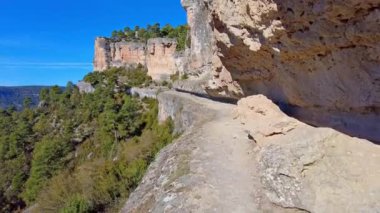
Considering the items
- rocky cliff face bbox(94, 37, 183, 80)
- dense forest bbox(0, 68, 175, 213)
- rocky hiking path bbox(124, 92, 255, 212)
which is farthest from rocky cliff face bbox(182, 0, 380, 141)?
rocky cliff face bbox(94, 37, 183, 80)

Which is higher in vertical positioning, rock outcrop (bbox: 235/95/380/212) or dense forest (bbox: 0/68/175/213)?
rock outcrop (bbox: 235/95/380/212)

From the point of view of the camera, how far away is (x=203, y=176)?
854 cm

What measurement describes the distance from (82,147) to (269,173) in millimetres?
34513

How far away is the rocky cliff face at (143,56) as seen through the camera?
5153 cm

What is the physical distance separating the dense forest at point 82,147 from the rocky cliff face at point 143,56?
5.84ft

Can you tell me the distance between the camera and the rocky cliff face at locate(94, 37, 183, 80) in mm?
51531

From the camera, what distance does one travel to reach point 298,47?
6371mm

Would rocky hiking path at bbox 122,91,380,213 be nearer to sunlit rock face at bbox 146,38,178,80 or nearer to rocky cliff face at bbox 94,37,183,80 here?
rocky cliff face at bbox 94,37,183,80

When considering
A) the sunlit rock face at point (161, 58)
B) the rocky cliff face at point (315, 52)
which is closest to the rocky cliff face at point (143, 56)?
the sunlit rock face at point (161, 58)

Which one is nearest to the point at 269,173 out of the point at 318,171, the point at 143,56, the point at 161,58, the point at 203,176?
the point at 318,171

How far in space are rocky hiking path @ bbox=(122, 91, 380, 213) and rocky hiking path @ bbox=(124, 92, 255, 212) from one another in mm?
19

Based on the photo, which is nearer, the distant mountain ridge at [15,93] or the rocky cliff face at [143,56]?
the rocky cliff face at [143,56]

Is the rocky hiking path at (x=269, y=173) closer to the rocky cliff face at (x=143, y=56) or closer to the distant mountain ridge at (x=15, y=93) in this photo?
the rocky cliff face at (x=143, y=56)

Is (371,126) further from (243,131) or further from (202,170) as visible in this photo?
(243,131)
